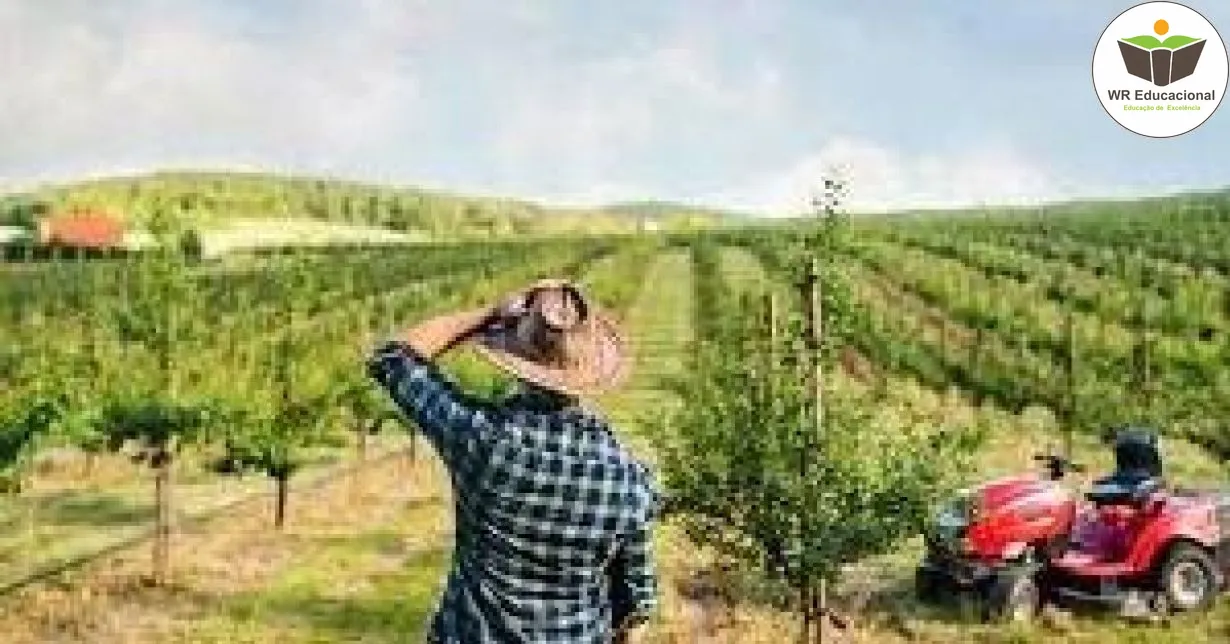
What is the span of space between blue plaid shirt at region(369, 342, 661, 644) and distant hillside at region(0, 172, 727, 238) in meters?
122

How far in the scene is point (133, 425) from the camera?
16.9 m

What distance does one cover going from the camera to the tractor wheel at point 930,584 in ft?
47.3

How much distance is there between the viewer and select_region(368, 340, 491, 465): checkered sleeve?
14.9ft

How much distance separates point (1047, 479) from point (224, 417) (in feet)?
27.6

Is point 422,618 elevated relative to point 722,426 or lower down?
lower down

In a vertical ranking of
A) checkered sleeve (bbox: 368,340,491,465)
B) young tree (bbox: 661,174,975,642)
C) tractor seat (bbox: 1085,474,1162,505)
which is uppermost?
checkered sleeve (bbox: 368,340,491,465)

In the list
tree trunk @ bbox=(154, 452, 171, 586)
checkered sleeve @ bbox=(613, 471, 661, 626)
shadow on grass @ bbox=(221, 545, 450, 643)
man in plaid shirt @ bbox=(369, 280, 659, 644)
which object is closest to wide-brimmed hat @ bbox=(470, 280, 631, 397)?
man in plaid shirt @ bbox=(369, 280, 659, 644)

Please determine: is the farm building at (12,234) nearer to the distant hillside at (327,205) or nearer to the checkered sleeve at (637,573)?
the distant hillside at (327,205)

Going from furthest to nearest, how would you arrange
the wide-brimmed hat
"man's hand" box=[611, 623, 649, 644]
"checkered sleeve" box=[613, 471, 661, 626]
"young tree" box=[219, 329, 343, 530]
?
"young tree" box=[219, 329, 343, 530] < "man's hand" box=[611, 623, 649, 644] < "checkered sleeve" box=[613, 471, 661, 626] < the wide-brimmed hat

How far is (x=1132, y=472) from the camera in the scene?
14.8 metres

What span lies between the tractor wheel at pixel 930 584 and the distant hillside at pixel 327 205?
113 metres

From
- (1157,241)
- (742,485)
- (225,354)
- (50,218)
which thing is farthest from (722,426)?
(50,218)

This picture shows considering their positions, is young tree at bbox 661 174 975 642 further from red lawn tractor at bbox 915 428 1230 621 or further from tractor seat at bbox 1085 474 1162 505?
tractor seat at bbox 1085 474 1162 505

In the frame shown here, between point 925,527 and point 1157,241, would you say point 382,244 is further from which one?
point 925,527
